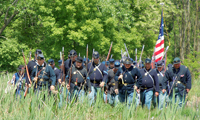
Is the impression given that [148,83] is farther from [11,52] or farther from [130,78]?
[11,52]

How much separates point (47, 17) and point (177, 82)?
42.6 feet

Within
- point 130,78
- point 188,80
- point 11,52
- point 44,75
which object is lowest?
point 11,52

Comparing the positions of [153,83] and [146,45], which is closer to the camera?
[153,83]

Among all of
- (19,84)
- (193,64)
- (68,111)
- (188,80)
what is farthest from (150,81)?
(193,64)

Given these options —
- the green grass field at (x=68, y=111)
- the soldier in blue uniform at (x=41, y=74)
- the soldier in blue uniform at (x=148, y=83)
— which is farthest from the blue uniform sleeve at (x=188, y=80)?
the soldier in blue uniform at (x=41, y=74)

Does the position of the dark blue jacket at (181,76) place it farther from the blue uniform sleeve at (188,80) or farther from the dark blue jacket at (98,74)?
the dark blue jacket at (98,74)

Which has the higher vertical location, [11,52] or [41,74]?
[41,74]

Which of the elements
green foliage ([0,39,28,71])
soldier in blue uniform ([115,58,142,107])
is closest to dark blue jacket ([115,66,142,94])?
soldier in blue uniform ([115,58,142,107])

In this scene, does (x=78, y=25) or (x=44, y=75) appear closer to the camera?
(x=44, y=75)

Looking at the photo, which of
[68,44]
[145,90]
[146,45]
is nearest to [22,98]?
[145,90]

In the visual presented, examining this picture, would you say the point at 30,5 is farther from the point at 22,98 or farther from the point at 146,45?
the point at 22,98

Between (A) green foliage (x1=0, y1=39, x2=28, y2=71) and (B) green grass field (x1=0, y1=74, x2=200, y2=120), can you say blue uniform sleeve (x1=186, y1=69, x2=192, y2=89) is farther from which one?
(A) green foliage (x1=0, y1=39, x2=28, y2=71)

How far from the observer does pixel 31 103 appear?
17.4ft

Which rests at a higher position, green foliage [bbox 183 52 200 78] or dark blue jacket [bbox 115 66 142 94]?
dark blue jacket [bbox 115 66 142 94]
